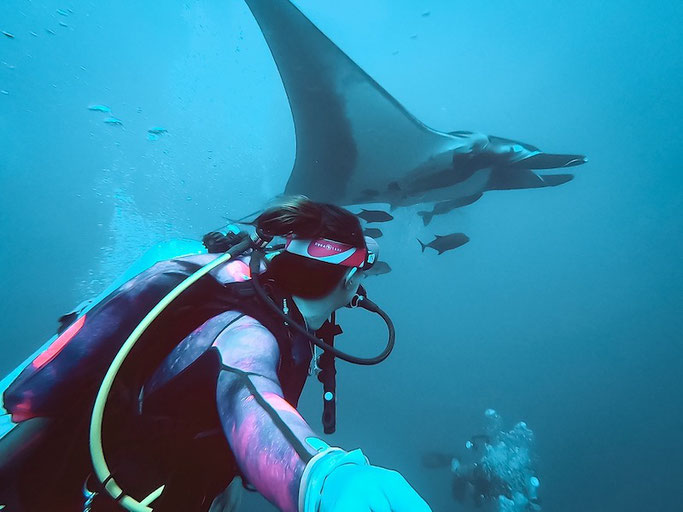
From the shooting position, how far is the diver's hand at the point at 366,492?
56 centimetres

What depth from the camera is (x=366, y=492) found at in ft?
1.88

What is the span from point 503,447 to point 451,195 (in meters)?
14.1

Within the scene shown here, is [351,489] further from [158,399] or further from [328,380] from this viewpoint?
[328,380]

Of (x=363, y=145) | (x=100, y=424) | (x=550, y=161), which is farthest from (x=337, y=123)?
(x=100, y=424)

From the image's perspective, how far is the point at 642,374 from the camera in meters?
24.9

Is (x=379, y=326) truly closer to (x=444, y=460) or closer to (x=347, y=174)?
(x=444, y=460)

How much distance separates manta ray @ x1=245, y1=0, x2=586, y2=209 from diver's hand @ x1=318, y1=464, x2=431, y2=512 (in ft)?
16.8

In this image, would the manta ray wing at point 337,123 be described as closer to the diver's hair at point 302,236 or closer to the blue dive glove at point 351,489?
the diver's hair at point 302,236

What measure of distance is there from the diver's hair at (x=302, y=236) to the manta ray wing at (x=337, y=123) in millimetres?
4196

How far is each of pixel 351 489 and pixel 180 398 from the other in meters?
0.70

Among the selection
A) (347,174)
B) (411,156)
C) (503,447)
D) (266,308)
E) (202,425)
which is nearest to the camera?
(202,425)

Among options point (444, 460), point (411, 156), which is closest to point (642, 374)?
point (444, 460)

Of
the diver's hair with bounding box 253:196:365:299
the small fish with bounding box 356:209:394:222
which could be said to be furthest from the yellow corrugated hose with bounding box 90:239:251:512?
the small fish with bounding box 356:209:394:222

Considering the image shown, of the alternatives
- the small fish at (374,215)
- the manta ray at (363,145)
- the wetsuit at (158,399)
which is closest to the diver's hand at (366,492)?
the wetsuit at (158,399)
